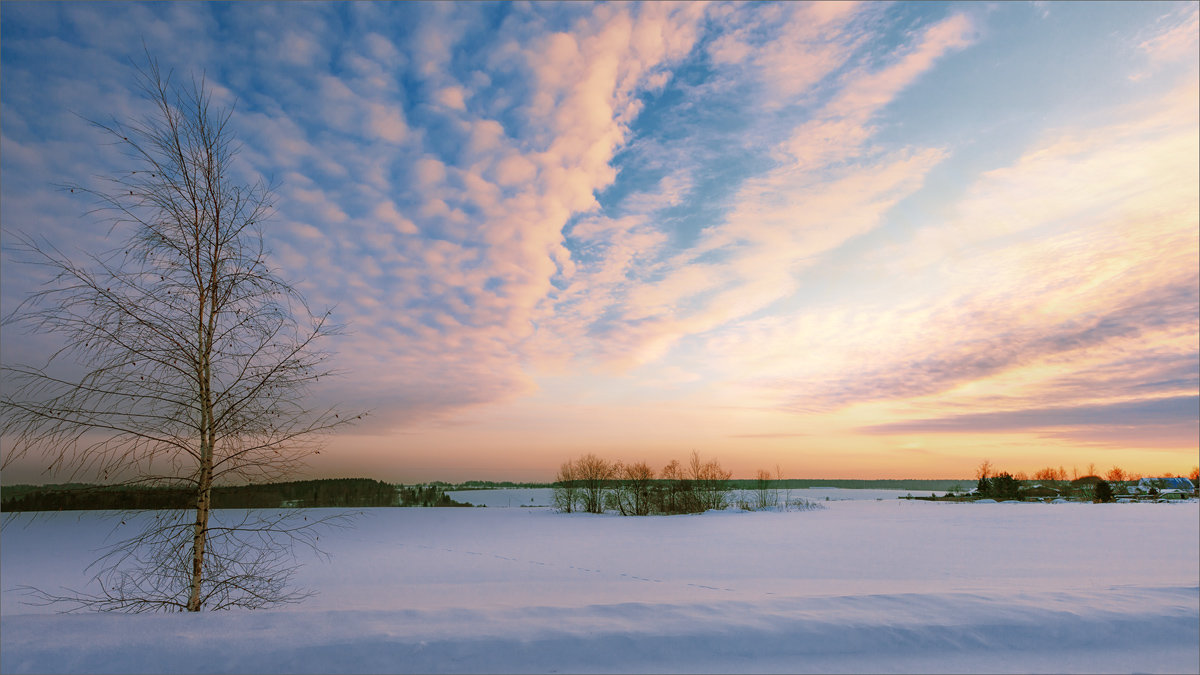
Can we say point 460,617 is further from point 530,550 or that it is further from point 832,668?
point 530,550

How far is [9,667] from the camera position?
14.6 ft

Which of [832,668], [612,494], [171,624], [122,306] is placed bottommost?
[612,494]

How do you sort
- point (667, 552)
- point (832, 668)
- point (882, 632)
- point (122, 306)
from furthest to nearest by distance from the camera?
point (667, 552), point (122, 306), point (882, 632), point (832, 668)

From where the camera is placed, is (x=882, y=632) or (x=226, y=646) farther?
(x=882, y=632)

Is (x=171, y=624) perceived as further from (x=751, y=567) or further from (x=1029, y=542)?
(x=1029, y=542)

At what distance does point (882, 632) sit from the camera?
5355 mm

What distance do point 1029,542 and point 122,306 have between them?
25536mm

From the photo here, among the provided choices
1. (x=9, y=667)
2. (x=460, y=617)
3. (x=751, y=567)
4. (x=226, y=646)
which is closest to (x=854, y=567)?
(x=751, y=567)

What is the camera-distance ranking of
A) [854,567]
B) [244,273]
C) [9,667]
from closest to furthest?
[9,667]
[244,273]
[854,567]

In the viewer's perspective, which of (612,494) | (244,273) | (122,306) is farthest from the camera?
(612,494)

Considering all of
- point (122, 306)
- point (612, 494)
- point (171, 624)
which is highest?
point (122, 306)

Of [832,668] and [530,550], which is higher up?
[832,668]

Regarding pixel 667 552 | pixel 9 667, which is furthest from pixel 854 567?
pixel 9 667

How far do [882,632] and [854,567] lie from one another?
1007 cm
